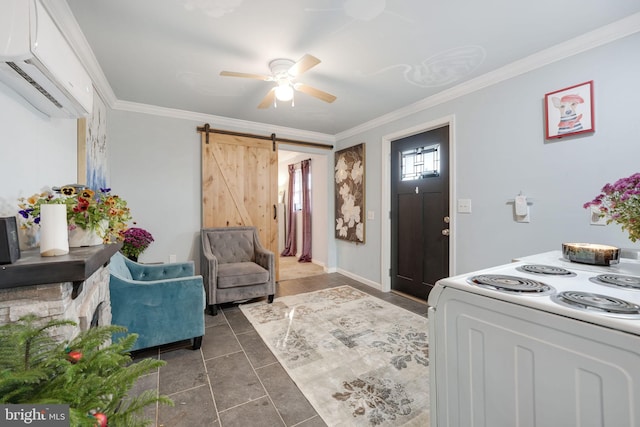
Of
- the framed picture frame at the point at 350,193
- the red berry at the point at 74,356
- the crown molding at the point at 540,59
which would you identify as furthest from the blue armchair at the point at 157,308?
the crown molding at the point at 540,59

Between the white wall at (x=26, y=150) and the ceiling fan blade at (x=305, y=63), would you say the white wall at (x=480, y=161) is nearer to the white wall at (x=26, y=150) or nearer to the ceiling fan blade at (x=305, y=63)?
the white wall at (x=26, y=150)

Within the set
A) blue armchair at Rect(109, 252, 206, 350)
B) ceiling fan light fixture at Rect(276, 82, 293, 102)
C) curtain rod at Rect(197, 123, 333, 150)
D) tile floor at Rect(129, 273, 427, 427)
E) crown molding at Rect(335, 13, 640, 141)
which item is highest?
crown molding at Rect(335, 13, 640, 141)

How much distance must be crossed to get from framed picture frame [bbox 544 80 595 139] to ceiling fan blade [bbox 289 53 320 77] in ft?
6.22

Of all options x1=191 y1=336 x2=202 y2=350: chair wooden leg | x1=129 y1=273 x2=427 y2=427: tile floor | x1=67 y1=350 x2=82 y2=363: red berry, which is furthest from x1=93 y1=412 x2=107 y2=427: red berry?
x1=191 y1=336 x2=202 y2=350: chair wooden leg

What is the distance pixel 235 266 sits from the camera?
325 cm

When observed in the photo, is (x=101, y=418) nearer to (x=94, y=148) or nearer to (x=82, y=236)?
(x=82, y=236)

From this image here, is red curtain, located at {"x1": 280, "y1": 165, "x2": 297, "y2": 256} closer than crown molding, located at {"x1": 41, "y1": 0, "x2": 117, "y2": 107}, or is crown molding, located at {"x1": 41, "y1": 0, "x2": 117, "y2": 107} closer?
crown molding, located at {"x1": 41, "y1": 0, "x2": 117, "y2": 107}

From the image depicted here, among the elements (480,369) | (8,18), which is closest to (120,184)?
(8,18)

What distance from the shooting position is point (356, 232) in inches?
167

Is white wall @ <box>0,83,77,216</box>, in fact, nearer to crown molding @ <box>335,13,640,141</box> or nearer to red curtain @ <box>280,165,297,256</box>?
crown molding @ <box>335,13,640,141</box>

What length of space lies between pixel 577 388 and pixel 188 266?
9.87 feet

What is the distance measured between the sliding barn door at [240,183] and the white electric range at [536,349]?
10.7 ft

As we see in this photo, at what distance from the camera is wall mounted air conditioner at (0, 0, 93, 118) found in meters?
1.03

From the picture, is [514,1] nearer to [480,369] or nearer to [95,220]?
[480,369]
